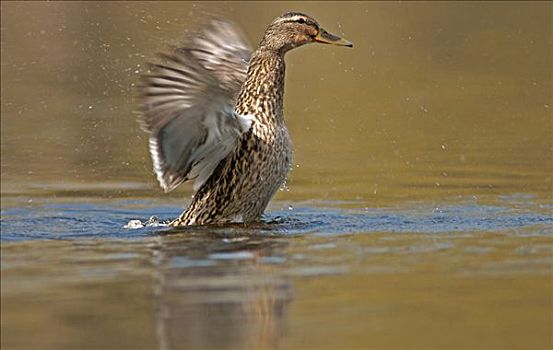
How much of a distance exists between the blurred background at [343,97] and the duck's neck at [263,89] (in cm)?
111

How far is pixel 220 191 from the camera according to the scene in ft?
30.5

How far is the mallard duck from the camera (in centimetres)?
859

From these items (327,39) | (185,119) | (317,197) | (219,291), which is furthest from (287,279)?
(317,197)

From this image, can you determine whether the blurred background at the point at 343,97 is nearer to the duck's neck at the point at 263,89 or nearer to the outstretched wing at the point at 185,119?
the duck's neck at the point at 263,89

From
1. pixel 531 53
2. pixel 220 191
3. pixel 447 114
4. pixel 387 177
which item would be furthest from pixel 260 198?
pixel 531 53

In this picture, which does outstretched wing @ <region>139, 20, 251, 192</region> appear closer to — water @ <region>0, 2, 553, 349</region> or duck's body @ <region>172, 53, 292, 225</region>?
duck's body @ <region>172, 53, 292, 225</region>

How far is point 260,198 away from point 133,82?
569 centimetres

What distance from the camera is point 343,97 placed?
1466 centimetres

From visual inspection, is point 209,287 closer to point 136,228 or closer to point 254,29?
point 136,228

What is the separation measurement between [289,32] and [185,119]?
4.27 feet

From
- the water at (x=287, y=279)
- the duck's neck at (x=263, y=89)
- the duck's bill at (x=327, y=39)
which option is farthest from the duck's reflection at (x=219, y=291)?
the duck's bill at (x=327, y=39)

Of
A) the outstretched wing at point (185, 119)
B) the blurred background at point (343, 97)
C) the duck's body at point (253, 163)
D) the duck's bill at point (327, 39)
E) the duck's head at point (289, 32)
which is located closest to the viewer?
the outstretched wing at point (185, 119)

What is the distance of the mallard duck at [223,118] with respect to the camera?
8594mm

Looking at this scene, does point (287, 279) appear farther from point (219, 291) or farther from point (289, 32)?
point (289, 32)
